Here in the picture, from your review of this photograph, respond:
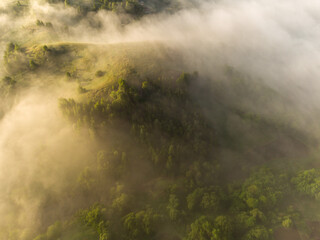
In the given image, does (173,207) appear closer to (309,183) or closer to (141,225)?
(141,225)

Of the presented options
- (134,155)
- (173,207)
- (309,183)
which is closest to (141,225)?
(173,207)

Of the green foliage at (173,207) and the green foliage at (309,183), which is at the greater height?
the green foliage at (173,207)

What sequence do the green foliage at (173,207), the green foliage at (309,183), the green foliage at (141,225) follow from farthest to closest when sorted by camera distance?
1. the green foliage at (309,183)
2. the green foliage at (173,207)
3. the green foliage at (141,225)

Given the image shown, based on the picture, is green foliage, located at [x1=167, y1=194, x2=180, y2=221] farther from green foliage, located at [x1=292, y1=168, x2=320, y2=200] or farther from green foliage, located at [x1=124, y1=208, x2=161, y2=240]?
green foliage, located at [x1=292, y1=168, x2=320, y2=200]

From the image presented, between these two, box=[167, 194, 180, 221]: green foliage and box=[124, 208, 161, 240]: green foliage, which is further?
box=[167, 194, 180, 221]: green foliage

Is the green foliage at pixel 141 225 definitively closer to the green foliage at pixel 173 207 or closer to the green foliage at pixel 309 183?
the green foliage at pixel 173 207

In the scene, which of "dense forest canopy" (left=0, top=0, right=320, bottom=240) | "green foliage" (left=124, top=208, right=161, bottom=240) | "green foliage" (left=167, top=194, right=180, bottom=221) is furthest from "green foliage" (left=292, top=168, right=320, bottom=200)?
"green foliage" (left=124, top=208, right=161, bottom=240)

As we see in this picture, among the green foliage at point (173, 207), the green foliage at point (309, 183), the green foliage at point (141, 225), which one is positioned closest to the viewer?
the green foliage at point (141, 225)

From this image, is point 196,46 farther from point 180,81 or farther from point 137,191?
point 137,191

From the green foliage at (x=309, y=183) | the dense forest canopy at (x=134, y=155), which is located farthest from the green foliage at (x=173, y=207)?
the green foliage at (x=309, y=183)

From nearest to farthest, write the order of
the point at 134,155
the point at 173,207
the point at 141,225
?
the point at 141,225, the point at 173,207, the point at 134,155

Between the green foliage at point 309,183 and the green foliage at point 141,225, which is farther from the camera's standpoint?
the green foliage at point 309,183

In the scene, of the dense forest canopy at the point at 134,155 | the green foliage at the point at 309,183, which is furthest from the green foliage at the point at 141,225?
the green foliage at the point at 309,183
